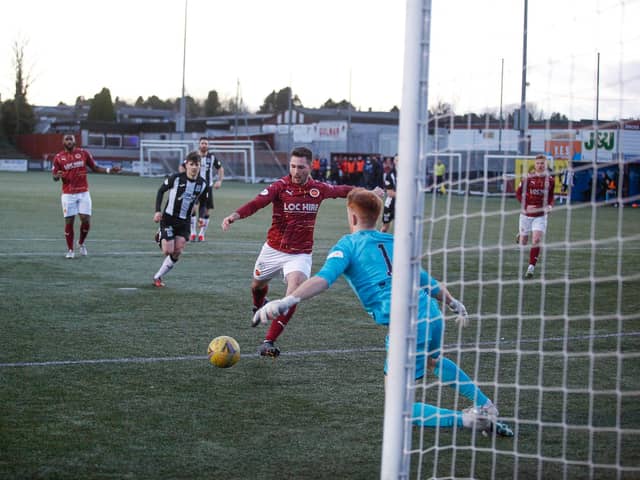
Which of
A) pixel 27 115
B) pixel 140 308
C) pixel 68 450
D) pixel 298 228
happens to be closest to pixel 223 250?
pixel 140 308

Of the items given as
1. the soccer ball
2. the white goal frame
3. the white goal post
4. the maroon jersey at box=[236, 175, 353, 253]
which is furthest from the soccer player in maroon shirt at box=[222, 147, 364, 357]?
the white goal post

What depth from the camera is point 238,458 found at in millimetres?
4633

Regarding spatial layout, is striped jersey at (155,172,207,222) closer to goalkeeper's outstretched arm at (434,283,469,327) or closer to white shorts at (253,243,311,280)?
white shorts at (253,243,311,280)

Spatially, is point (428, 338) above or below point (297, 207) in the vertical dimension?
below

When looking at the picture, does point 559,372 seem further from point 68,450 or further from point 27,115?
point 27,115

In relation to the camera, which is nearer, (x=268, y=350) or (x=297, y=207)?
(x=268, y=350)

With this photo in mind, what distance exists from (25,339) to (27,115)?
7532 cm

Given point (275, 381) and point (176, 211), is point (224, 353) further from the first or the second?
point (176, 211)

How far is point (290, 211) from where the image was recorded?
7879mm

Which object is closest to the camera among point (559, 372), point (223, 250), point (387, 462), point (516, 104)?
point (387, 462)

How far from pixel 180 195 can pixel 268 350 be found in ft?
14.7

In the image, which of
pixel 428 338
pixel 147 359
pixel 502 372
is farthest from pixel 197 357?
pixel 428 338

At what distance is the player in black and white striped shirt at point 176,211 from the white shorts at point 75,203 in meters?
3.51

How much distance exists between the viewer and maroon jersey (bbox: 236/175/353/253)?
7840 mm
